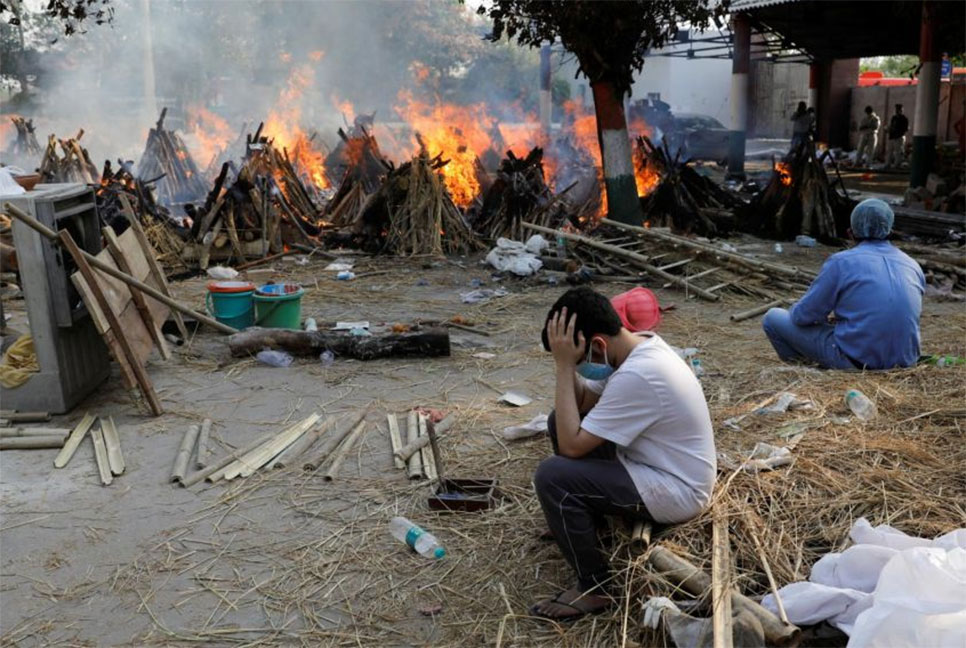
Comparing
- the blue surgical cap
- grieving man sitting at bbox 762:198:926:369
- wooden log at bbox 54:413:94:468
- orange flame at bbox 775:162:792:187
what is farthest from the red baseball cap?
orange flame at bbox 775:162:792:187

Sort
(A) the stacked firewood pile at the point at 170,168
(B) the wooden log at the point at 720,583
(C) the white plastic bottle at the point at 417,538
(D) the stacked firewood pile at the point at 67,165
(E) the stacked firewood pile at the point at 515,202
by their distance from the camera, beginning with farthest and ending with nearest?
1. (A) the stacked firewood pile at the point at 170,168
2. (D) the stacked firewood pile at the point at 67,165
3. (E) the stacked firewood pile at the point at 515,202
4. (C) the white plastic bottle at the point at 417,538
5. (B) the wooden log at the point at 720,583

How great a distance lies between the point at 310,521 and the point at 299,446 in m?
1.01

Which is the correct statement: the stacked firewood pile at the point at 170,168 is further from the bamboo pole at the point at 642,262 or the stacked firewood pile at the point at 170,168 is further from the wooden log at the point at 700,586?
the wooden log at the point at 700,586

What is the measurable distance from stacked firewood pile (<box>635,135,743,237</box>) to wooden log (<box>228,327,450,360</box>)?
7.17m

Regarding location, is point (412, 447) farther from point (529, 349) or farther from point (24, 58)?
point (24, 58)

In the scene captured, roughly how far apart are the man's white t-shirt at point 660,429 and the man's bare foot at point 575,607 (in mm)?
404

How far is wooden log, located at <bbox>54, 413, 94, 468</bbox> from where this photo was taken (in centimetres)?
533

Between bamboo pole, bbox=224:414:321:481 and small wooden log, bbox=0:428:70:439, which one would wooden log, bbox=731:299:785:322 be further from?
small wooden log, bbox=0:428:70:439

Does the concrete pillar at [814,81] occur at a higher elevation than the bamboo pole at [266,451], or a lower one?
higher

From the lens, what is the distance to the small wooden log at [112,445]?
5.20 metres

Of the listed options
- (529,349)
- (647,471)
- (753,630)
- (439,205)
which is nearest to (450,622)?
(647,471)

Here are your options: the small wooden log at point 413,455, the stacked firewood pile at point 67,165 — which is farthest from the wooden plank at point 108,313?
the stacked firewood pile at point 67,165

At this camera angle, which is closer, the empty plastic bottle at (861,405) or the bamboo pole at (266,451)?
the empty plastic bottle at (861,405)

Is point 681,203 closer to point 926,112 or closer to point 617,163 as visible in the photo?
point 617,163
